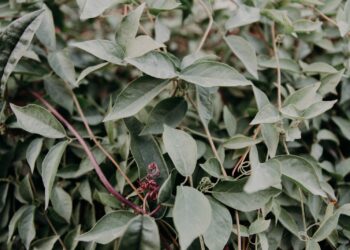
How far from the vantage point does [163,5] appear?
2.57ft

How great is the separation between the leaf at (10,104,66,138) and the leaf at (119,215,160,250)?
27 cm

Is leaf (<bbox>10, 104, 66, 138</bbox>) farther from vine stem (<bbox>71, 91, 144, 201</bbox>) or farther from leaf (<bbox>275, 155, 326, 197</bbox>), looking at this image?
leaf (<bbox>275, 155, 326, 197</bbox>)

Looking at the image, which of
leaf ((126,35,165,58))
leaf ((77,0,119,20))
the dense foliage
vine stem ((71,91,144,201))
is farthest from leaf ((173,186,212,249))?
leaf ((77,0,119,20))

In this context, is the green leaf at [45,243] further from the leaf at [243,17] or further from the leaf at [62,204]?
the leaf at [243,17]

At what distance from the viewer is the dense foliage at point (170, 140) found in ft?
2.10

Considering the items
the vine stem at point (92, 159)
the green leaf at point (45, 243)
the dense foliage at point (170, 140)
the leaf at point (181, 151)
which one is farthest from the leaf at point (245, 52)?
the green leaf at point (45, 243)

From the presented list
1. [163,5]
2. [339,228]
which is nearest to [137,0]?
[163,5]

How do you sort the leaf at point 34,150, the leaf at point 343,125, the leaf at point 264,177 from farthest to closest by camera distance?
1. the leaf at point 343,125
2. the leaf at point 34,150
3. the leaf at point 264,177

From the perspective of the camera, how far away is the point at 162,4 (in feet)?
2.58

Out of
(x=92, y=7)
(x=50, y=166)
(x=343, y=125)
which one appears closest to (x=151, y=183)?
(x=50, y=166)

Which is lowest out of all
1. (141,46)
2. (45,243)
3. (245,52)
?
(45,243)

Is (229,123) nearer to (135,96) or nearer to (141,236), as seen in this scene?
(135,96)

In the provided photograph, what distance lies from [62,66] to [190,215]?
449 millimetres

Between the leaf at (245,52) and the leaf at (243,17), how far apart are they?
0.03 metres
